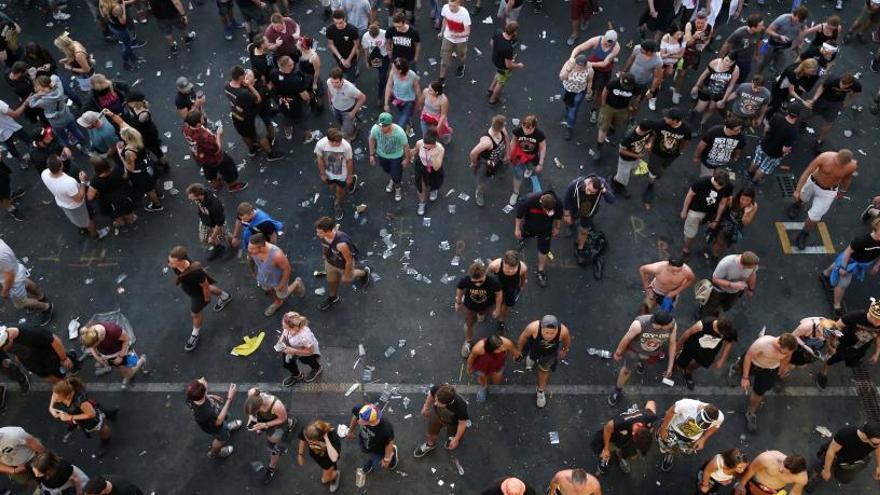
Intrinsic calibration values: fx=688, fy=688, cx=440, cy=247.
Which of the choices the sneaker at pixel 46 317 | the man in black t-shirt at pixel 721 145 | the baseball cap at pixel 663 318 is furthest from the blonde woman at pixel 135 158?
the man in black t-shirt at pixel 721 145

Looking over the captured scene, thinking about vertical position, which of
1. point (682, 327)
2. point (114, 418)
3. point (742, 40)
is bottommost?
point (114, 418)

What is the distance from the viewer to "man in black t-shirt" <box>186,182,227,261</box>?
33.5ft

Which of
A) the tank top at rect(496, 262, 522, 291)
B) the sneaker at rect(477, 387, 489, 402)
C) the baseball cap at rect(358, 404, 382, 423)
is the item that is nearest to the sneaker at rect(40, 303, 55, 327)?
the baseball cap at rect(358, 404, 382, 423)

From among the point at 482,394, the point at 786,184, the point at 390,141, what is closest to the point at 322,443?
the point at 482,394

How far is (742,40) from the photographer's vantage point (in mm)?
12383

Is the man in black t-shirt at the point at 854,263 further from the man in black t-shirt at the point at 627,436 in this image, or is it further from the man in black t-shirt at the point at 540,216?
the man in black t-shirt at the point at 540,216

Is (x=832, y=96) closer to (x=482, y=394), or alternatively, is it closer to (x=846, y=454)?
(x=846, y=454)

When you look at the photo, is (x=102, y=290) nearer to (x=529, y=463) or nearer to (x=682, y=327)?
(x=529, y=463)

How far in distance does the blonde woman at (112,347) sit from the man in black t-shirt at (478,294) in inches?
183

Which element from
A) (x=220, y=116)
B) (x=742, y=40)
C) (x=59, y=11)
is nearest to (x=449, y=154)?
(x=220, y=116)

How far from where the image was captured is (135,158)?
11094 mm

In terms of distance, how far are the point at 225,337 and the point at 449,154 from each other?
17.3 feet

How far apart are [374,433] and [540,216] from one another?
4039 millimetres

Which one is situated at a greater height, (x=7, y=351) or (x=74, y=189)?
(x=74, y=189)
